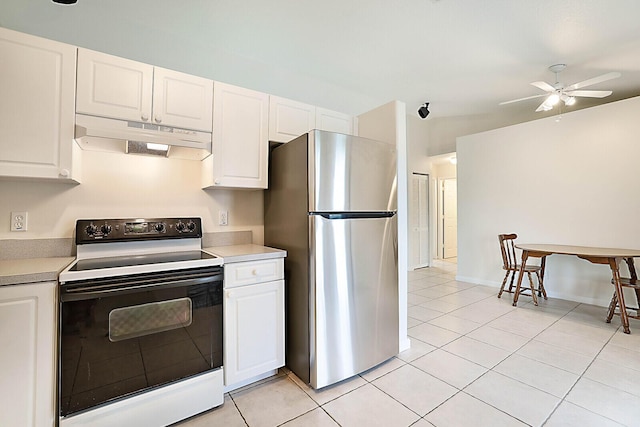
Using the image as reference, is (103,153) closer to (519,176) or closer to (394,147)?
(394,147)

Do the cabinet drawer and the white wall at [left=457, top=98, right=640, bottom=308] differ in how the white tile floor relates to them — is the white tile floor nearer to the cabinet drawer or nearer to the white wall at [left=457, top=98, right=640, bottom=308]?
the cabinet drawer

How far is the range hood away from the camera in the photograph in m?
1.69

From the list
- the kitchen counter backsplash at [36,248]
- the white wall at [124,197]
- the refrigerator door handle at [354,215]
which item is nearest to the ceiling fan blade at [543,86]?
the refrigerator door handle at [354,215]

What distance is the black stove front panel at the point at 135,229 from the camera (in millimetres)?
1826

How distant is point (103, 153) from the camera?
6.54 feet

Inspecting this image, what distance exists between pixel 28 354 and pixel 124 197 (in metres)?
1.10

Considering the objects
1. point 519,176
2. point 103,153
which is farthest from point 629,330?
point 103,153

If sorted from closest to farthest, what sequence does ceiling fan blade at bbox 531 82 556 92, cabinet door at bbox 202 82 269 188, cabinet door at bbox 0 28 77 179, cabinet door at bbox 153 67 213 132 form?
cabinet door at bbox 0 28 77 179 < cabinet door at bbox 153 67 213 132 < cabinet door at bbox 202 82 269 188 < ceiling fan blade at bbox 531 82 556 92

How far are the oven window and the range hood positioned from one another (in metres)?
1.05

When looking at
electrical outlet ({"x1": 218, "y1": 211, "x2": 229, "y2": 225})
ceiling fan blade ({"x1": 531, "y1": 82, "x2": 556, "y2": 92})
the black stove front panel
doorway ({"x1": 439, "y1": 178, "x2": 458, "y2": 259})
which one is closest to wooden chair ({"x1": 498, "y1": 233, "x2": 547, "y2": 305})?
ceiling fan blade ({"x1": 531, "y1": 82, "x2": 556, "y2": 92})

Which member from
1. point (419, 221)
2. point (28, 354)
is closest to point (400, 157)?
point (28, 354)

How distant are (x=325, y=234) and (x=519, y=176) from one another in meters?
3.89

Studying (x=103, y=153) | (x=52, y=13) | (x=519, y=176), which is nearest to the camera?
(x=103, y=153)

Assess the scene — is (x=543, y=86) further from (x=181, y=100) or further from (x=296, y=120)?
(x=181, y=100)
